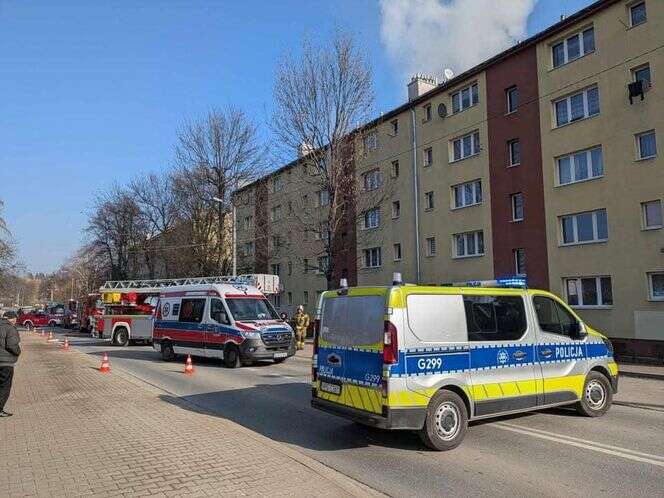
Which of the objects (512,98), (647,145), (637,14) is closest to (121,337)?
(512,98)

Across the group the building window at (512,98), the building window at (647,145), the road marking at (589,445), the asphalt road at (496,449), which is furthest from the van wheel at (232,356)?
the building window at (512,98)

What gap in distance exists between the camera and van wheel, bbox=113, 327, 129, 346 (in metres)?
28.4

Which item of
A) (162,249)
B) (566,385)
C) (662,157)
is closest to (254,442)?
(566,385)

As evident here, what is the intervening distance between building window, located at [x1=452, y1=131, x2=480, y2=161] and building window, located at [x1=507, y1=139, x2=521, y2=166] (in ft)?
6.23

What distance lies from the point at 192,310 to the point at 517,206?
1453cm

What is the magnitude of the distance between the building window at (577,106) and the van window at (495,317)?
51.8ft

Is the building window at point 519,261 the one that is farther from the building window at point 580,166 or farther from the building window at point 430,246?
the building window at point 430,246

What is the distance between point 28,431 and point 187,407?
2.66 m

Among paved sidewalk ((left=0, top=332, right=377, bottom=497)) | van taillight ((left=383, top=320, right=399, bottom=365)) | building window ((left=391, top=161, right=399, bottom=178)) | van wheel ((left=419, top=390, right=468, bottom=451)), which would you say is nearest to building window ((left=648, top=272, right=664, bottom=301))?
van wheel ((left=419, top=390, right=468, bottom=451))

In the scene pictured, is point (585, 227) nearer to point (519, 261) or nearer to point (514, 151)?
point (519, 261)

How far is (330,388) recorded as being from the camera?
7531 mm

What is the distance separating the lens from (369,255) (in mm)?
34156

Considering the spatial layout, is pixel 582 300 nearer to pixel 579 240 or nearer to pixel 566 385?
pixel 579 240

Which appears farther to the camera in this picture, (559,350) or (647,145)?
(647,145)
